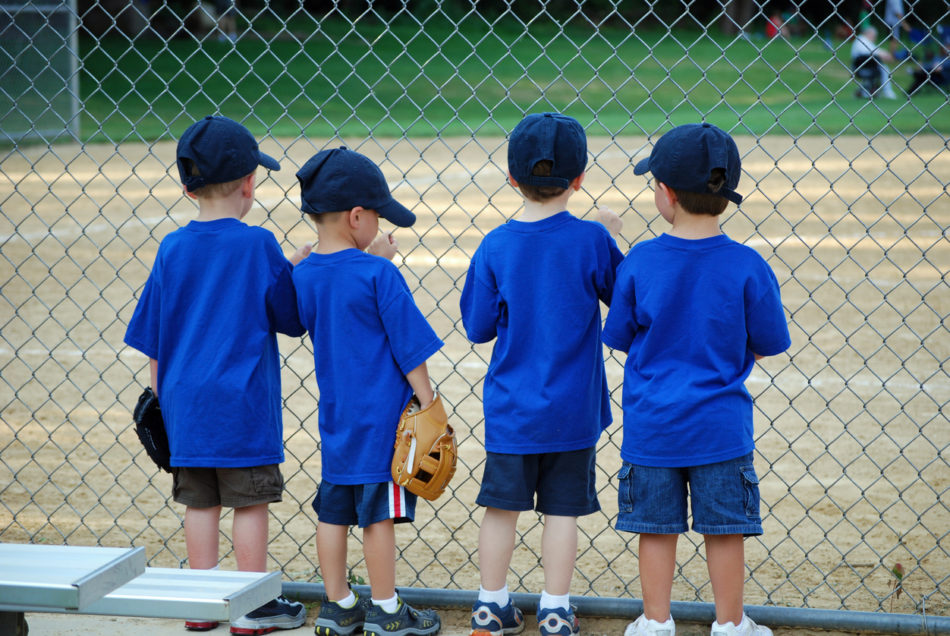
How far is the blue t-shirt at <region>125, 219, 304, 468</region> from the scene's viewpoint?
3072 mm

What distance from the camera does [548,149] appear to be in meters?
2.94

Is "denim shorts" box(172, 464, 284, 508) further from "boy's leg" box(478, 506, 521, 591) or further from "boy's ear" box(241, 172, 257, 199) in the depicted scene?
"boy's ear" box(241, 172, 257, 199)

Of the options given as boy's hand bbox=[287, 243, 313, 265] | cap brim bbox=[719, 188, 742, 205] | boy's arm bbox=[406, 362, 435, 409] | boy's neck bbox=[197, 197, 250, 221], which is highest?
boy's neck bbox=[197, 197, 250, 221]

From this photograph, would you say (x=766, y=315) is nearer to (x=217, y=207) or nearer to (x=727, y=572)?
(x=727, y=572)

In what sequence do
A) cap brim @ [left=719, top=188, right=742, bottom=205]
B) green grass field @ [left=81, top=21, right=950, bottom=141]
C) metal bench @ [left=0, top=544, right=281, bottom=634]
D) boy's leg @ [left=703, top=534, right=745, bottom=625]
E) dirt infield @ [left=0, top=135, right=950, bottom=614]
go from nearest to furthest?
metal bench @ [left=0, top=544, right=281, bottom=634] → cap brim @ [left=719, top=188, right=742, bottom=205] → boy's leg @ [left=703, top=534, right=745, bottom=625] → dirt infield @ [left=0, top=135, right=950, bottom=614] → green grass field @ [left=81, top=21, right=950, bottom=141]

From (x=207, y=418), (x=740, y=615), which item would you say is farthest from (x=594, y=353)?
(x=207, y=418)

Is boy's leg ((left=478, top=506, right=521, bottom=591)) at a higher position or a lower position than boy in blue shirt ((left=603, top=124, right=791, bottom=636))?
lower

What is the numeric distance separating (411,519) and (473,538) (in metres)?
1.18

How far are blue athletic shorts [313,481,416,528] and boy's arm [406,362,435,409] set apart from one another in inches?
10.2

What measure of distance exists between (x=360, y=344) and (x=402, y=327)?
14 cm

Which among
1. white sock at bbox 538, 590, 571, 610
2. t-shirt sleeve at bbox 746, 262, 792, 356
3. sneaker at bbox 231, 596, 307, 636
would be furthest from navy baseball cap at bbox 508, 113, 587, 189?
sneaker at bbox 231, 596, 307, 636

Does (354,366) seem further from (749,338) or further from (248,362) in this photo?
(749,338)

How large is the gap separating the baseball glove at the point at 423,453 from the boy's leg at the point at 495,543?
23cm

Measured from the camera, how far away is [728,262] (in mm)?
2820
